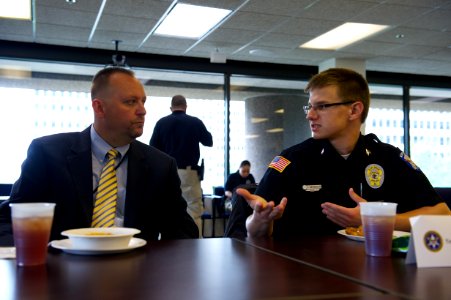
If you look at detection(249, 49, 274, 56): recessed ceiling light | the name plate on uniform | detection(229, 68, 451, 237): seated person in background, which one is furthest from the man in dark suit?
detection(249, 49, 274, 56): recessed ceiling light

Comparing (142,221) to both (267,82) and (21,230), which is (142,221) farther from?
(267,82)

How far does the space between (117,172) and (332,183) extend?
2.62 feet

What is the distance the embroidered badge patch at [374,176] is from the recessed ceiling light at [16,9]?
12.9 feet

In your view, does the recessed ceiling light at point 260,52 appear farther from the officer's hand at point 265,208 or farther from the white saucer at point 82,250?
the white saucer at point 82,250

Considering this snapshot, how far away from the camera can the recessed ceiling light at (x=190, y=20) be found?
468cm

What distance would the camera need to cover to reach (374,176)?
5.76 ft

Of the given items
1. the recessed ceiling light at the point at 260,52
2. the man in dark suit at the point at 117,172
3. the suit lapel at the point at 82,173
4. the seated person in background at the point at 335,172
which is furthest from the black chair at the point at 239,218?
the recessed ceiling light at the point at 260,52

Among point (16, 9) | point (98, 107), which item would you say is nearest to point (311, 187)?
point (98, 107)

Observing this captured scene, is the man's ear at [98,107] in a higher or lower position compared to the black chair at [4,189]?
higher

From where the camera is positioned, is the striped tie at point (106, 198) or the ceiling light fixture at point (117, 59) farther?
the ceiling light fixture at point (117, 59)

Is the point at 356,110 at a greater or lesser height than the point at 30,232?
greater

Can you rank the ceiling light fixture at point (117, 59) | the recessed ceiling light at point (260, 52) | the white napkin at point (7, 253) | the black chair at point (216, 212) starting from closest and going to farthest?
the white napkin at point (7, 253)
the black chair at point (216, 212)
the ceiling light fixture at point (117, 59)
the recessed ceiling light at point (260, 52)

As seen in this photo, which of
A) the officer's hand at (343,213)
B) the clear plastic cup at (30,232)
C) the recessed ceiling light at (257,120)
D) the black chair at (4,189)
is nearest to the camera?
the clear plastic cup at (30,232)

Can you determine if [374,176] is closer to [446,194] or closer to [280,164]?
[280,164]
